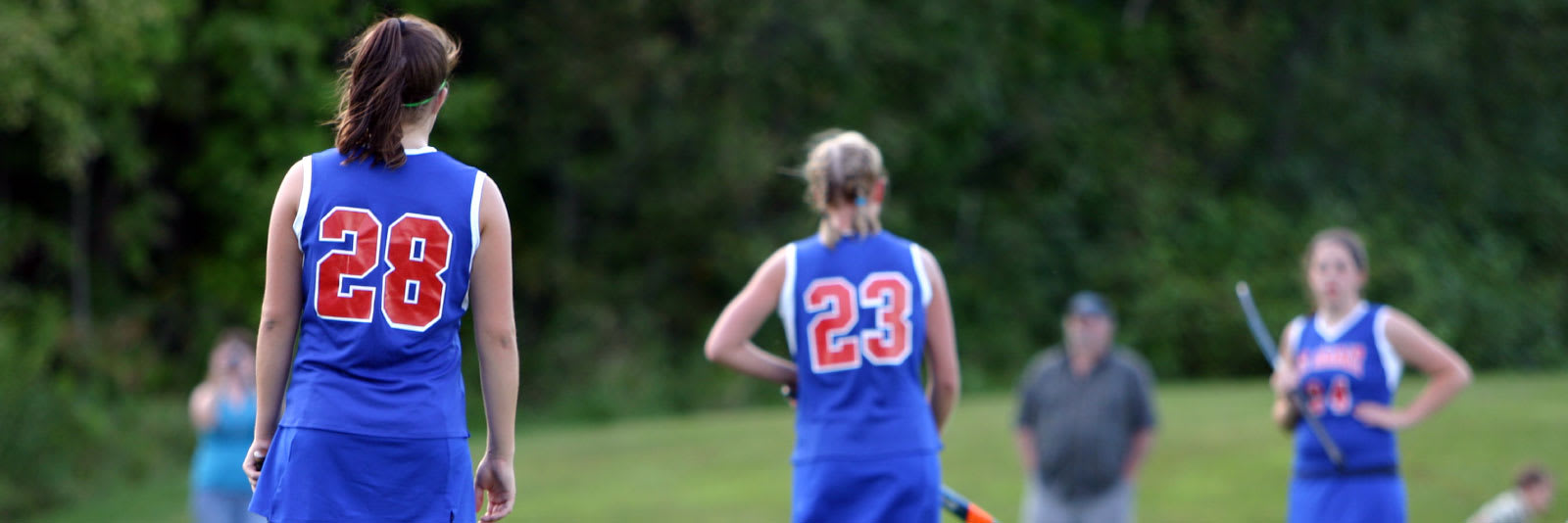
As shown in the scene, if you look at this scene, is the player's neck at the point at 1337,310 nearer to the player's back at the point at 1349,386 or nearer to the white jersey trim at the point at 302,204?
the player's back at the point at 1349,386

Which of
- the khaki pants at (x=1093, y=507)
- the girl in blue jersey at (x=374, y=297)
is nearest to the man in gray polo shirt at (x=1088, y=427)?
the khaki pants at (x=1093, y=507)

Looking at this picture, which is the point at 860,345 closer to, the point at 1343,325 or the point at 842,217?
the point at 842,217

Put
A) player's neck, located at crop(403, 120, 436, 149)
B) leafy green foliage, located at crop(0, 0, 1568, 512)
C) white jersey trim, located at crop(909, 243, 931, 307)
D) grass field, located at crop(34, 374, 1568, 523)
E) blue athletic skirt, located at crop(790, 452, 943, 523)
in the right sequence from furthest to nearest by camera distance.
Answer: leafy green foliage, located at crop(0, 0, 1568, 512)
grass field, located at crop(34, 374, 1568, 523)
white jersey trim, located at crop(909, 243, 931, 307)
blue athletic skirt, located at crop(790, 452, 943, 523)
player's neck, located at crop(403, 120, 436, 149)

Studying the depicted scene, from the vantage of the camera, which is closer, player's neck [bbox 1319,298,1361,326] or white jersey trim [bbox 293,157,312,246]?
white jersey trim [bbox 293,157,312,246]

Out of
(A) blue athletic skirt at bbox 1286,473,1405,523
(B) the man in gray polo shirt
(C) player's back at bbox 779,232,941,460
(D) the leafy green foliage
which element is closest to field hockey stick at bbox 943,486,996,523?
(C) player's back at bbox 779,232,941,460

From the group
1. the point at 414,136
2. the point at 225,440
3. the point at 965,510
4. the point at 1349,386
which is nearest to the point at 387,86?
the point at 414,136

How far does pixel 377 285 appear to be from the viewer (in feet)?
11.0

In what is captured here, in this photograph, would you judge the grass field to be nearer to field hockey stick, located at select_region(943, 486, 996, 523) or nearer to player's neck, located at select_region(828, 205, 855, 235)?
field hockey stick, located at select_region(943, 486, 996, 523)

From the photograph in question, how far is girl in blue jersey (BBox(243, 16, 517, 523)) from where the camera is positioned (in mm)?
3375

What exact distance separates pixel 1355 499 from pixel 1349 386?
0.45m

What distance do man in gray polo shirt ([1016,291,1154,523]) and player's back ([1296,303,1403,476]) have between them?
2899mm

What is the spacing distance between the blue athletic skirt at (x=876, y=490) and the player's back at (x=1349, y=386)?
2202mm

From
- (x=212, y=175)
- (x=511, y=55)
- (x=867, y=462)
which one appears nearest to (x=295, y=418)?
(x=867, y=462)

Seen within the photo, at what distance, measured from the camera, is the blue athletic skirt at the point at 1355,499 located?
6121 millimetres
